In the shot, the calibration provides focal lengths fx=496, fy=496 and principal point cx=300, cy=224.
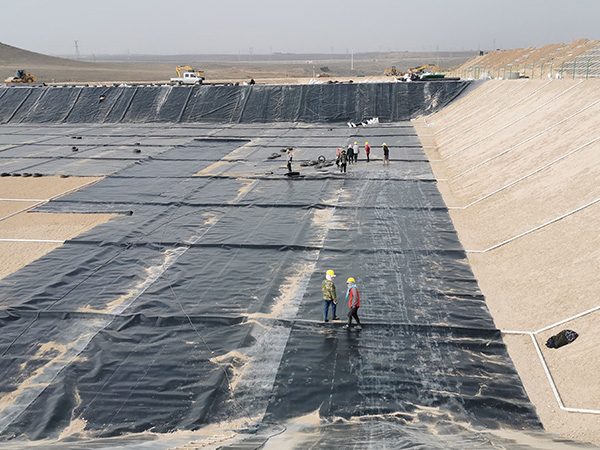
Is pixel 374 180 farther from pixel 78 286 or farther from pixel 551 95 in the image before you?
pixel 78 286

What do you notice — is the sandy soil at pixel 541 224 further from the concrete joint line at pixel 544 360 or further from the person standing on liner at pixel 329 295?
the person standing on liner at pixel 329 295

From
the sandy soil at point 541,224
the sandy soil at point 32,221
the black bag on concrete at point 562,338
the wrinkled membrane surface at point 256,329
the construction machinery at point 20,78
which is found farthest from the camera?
the construction machinery at point 20,78


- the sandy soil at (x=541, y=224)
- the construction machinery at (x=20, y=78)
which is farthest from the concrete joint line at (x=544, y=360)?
the construction machinery at (x=20, y=78)

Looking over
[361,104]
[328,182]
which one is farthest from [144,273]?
[361,104]

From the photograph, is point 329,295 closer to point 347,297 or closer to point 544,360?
point 347,297

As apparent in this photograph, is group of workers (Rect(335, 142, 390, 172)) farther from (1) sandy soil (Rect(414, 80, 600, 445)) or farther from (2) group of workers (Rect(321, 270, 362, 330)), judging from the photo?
(2) group of workers (Rect(321, 270, 362, 330))

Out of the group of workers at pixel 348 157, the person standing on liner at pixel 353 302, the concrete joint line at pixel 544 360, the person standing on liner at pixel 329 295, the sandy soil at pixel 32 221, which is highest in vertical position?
the group of workers at pixel 348 157

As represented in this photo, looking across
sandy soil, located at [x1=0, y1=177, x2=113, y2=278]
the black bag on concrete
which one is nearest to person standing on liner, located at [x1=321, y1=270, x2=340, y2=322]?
the black bag on concrete
